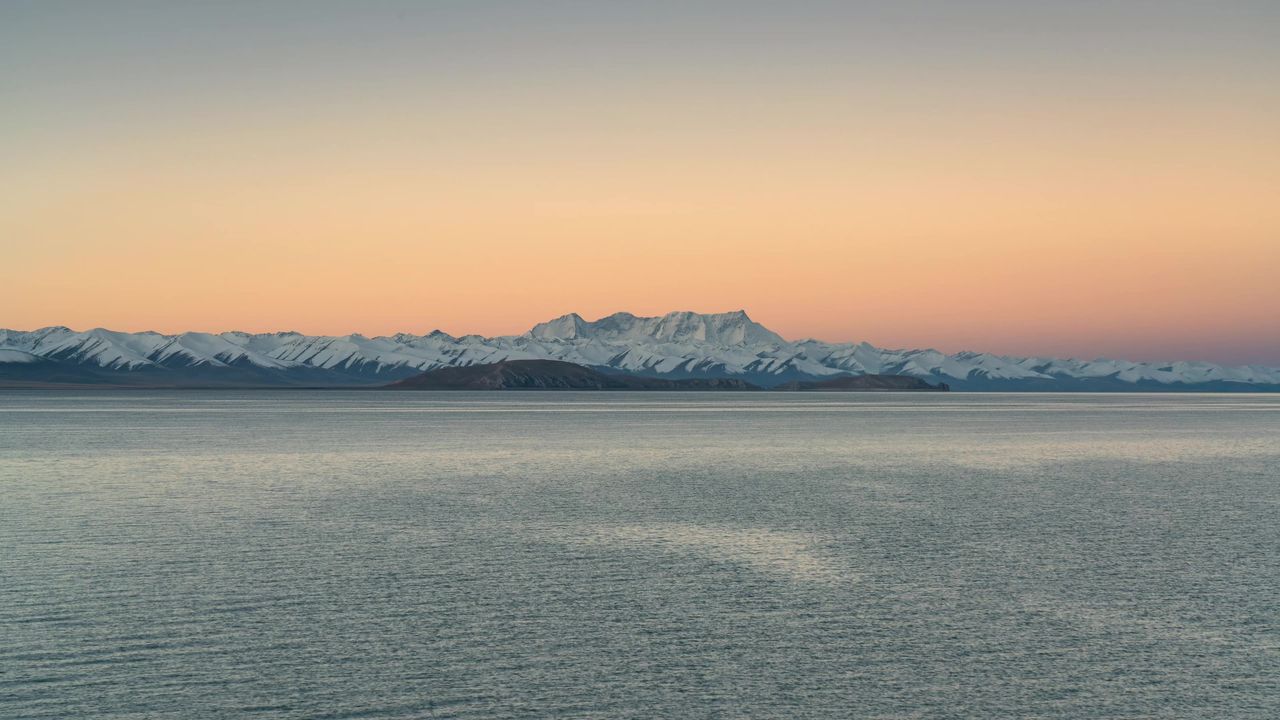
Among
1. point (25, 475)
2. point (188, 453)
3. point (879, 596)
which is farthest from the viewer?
point (188, 453)

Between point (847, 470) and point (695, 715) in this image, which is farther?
point (847, 470)

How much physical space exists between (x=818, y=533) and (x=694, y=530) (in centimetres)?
280

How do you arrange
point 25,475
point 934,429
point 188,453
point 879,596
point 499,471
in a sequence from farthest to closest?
point 934,429 → point 188,453 → point 499,471 → point 25,475 → point 879,596

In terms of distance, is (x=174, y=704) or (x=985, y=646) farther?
(x=985, y=646)

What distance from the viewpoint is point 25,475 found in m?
39.7

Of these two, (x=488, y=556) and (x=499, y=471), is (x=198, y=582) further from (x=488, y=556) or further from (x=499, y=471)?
(x=499, y=471)

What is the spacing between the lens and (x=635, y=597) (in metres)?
17.4

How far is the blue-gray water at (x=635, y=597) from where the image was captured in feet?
39.6

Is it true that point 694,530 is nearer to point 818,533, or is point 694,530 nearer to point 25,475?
point 818,533

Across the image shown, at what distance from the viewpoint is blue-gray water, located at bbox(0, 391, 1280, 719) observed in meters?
12.1

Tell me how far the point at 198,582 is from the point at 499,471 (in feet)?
82.9

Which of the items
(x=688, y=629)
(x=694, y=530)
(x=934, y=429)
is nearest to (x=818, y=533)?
(x=694, y=530)

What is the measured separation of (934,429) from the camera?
8925 centimetres

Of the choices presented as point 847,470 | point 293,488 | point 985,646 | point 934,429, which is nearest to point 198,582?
point 985,646
